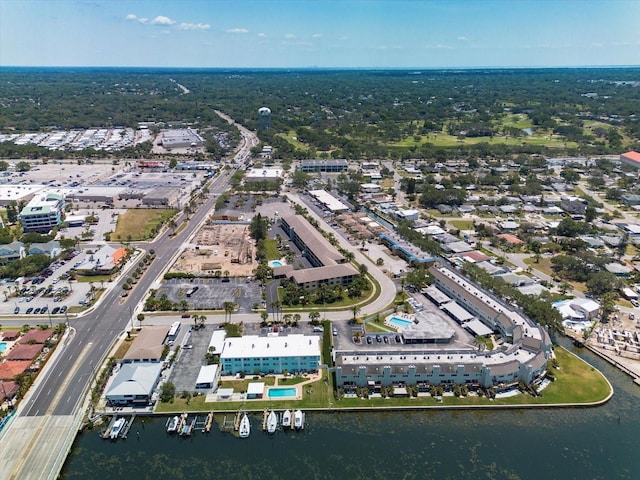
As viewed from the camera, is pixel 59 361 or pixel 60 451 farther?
pixel 59 361

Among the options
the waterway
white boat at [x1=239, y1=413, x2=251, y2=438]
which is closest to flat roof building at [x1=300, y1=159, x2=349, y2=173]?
the waterway

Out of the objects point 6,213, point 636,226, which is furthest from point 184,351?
point 636,226

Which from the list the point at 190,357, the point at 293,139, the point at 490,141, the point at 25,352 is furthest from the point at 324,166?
the point at 25,352

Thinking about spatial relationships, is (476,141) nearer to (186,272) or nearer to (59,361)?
Result: (186,272)

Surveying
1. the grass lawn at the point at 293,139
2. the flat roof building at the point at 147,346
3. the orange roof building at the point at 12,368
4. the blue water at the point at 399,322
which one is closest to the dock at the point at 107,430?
the flat roof building at the point at 147,346

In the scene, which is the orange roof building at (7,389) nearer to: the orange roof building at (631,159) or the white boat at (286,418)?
the white boat at (286,418)
